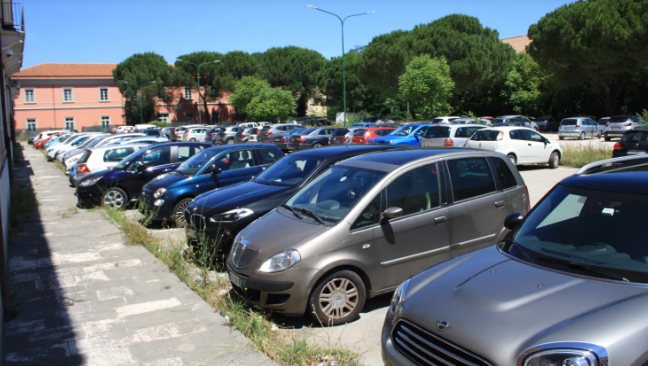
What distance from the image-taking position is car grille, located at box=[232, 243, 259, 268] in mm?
5059

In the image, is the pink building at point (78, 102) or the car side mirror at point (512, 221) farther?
the pink building at point (78, 102)

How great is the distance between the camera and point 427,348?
2957mm

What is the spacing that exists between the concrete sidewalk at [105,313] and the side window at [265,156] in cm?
311

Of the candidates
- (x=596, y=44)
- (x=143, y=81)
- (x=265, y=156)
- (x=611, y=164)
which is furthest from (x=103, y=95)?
(x=611, y=164)

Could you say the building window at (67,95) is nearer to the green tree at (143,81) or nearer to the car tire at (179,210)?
the green tree at (143,81)

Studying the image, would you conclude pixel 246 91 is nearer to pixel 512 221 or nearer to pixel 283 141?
pixel 283 141

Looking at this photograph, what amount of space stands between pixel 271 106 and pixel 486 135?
43.0 metres

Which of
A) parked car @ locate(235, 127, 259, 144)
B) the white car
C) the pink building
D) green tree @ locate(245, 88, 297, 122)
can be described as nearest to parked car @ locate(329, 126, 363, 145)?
parked car @ locate(235, 127, 259, 144)

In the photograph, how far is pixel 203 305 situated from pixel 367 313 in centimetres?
183

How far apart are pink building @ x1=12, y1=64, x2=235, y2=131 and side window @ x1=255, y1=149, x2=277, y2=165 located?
61.1 metres

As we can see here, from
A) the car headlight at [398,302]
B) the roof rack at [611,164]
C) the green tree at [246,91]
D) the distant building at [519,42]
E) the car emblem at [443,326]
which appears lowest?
the car headlight at [398,302]

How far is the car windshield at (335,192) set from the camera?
17.1 ft

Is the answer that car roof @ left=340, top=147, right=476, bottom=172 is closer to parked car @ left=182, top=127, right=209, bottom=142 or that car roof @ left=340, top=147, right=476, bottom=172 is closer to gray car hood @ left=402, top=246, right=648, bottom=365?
gray car hood @ left=402, top=246, right=648, bottom=365

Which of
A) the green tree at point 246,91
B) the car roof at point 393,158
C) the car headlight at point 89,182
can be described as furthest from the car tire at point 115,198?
the green tree at point 246,91
